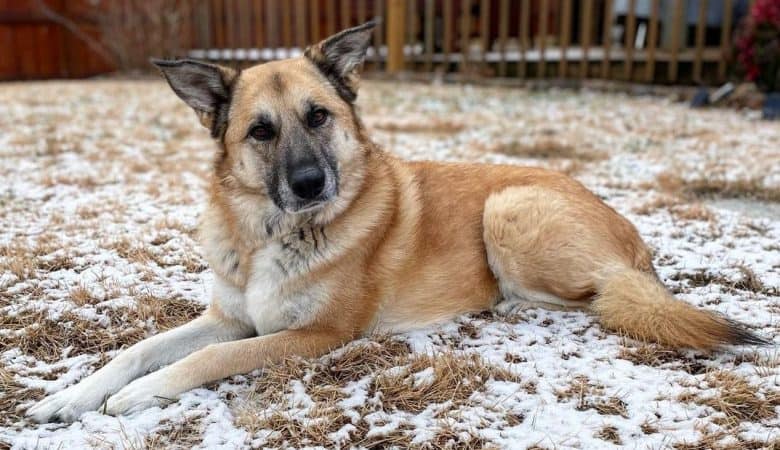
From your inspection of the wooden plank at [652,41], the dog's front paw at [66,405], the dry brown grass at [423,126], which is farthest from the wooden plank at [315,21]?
the dog's front paw at [66,405]

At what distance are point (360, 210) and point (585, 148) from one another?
4.40 meters

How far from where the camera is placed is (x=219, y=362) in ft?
8.24

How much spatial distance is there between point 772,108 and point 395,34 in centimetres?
641

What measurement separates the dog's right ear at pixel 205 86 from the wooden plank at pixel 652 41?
7.93m

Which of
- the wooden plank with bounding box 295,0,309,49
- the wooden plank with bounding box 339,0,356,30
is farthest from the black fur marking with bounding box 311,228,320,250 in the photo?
the wooden plank with bounding box 295,0,309,49

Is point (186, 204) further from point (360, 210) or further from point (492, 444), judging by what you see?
point (492, 444)

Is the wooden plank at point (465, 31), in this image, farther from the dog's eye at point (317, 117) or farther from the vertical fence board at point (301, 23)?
the dog's eye at point (317, 117)

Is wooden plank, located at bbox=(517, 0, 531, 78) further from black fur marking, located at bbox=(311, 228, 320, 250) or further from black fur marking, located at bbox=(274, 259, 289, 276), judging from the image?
black fur marking, located at bbox=(274, 259, 289, 276)

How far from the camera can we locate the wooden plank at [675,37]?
9.18m

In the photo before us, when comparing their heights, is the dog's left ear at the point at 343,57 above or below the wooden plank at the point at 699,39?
below

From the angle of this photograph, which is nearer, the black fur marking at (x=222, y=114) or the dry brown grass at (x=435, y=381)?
the dry brown grass at (x=435, y=381)

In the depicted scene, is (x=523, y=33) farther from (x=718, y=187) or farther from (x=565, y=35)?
(x=718, y=187)

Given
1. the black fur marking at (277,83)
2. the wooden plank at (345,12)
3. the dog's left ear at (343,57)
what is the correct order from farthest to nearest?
the wooden plank at (345,12)
the dog's left ear at (343,57)
the black fur marking at (277,83)

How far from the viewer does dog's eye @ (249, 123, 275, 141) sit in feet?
9.27
